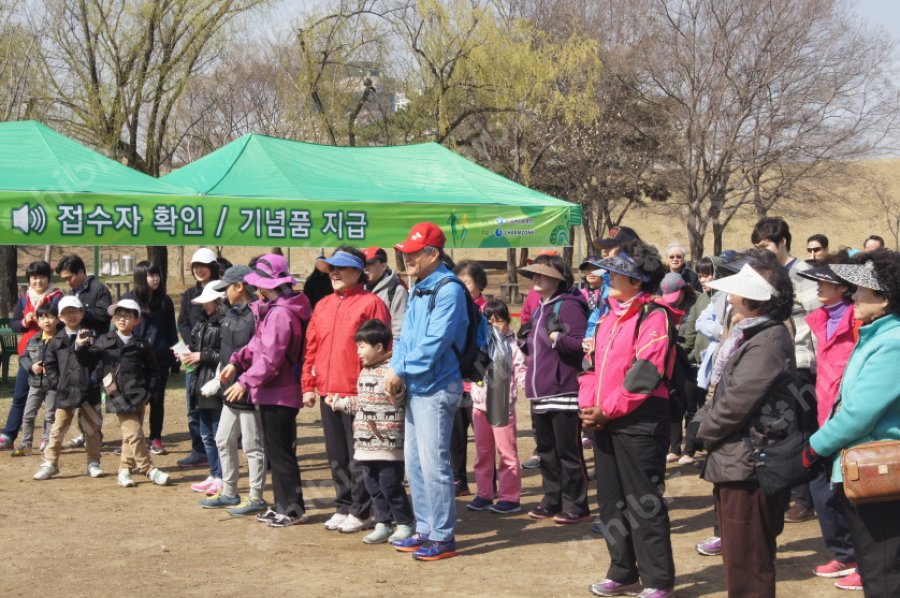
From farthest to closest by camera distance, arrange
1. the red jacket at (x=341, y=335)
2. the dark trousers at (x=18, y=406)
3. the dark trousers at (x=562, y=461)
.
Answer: the dark trousers at (x=18, y=406)
the dark trousers at (x=562, y=461)
the red jacket at (x=341, y=335)

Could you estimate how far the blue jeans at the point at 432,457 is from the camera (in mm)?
5418

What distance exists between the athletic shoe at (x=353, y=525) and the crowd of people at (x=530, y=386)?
0.05 ft

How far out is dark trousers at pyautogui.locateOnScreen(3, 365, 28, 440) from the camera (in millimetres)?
8539

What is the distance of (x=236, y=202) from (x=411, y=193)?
242 cm

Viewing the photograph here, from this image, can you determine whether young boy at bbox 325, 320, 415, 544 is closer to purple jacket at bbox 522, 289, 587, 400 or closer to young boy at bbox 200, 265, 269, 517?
young boy at bbox 200, 265, 269, 517

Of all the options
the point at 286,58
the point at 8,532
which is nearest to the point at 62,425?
the point at 8,532

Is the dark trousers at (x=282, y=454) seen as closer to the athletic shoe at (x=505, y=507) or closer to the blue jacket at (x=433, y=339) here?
the blue jacket at (x=433, y=339)

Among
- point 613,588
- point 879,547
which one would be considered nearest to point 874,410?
point 879,547

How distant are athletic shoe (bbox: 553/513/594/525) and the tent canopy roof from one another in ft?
19.3

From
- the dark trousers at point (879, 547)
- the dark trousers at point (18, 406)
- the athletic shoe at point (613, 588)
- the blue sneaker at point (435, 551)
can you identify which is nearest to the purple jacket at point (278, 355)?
the blue sneaker at point (435, 551)

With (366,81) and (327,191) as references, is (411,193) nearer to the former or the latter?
(327,191)

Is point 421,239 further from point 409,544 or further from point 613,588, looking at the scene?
point 613,588

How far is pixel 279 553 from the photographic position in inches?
225

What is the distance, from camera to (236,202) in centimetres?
1048
